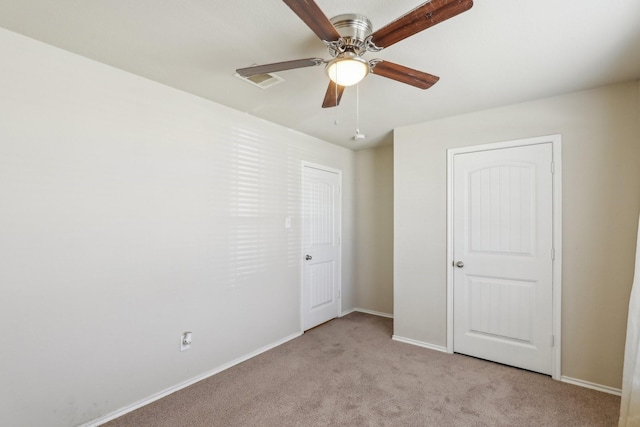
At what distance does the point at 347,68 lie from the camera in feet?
5.20

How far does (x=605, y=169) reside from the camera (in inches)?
95.6

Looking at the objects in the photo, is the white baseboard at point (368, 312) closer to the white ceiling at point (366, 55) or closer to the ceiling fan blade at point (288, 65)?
the white ceiling at point (366, 55)

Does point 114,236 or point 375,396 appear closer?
point 114,236

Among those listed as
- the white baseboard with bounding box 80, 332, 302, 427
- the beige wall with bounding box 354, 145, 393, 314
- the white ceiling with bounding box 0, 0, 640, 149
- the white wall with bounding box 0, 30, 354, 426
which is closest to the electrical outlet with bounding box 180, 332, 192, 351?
the white wall with bounding box 0, 30, 354, 426

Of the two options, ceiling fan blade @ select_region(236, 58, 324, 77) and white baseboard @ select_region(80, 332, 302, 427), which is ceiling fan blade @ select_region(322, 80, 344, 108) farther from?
white baseboard @ select_region(80, 332, 302, 427)

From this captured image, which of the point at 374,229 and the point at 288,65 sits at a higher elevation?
the point at 288,65

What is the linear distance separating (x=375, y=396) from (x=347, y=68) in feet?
7.40

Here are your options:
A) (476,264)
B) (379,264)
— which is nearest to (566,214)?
(476,264)

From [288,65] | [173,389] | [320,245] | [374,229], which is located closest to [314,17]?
[288,65]

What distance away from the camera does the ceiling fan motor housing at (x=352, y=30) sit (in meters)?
1.56

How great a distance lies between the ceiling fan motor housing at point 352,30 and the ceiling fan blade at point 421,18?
0.13 meters

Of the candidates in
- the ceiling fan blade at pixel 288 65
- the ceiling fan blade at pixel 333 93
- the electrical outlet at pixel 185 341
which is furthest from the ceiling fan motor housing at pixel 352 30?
the electrical outlet at pixel 185 341

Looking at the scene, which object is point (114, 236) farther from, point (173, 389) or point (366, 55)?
point (366, 55)

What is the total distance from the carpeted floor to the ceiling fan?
2.15 metres
